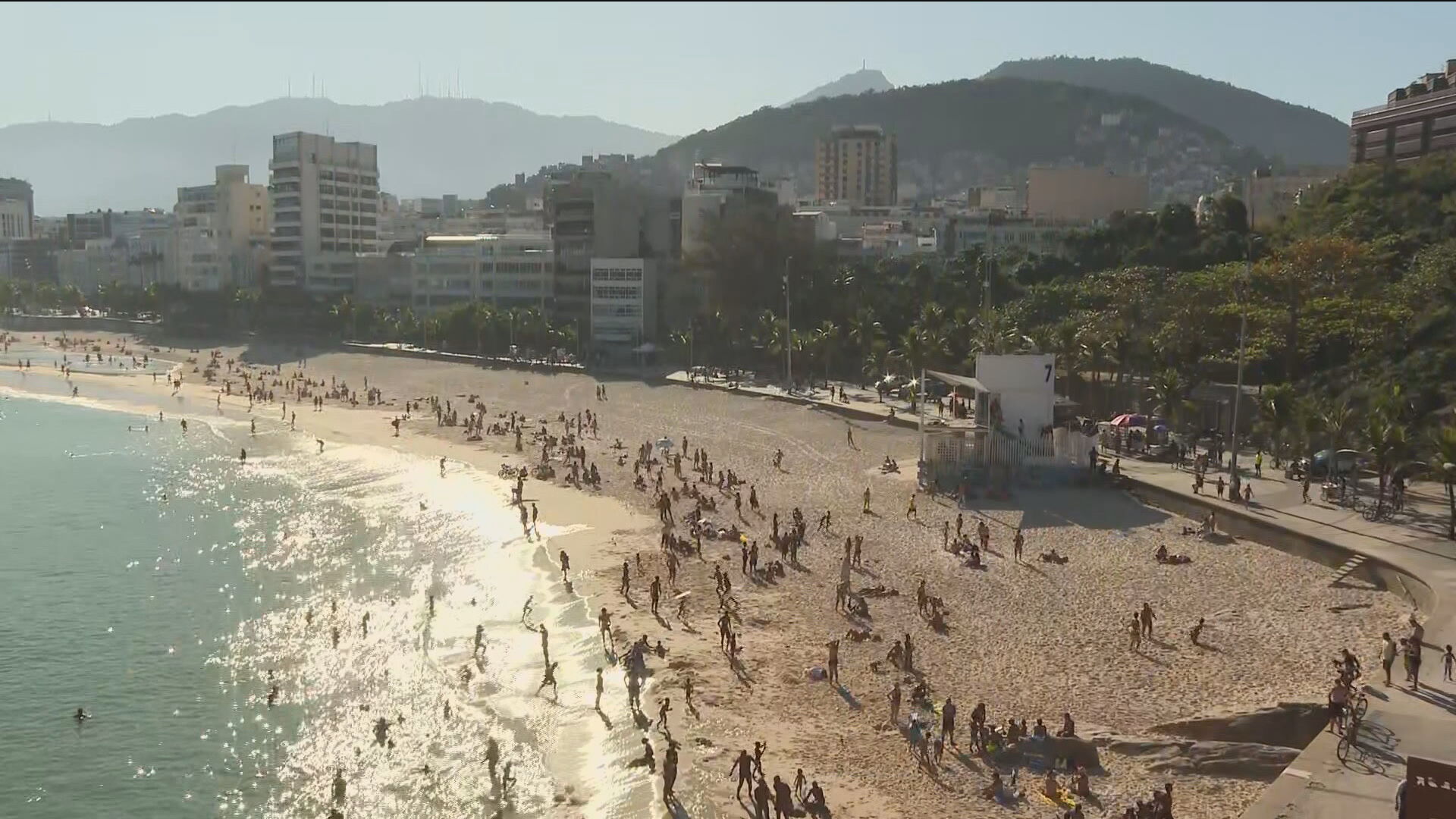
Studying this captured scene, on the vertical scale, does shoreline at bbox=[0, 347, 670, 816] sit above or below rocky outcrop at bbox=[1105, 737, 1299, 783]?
below

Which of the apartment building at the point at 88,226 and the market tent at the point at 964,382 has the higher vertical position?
the apartment building at the point at 88,226

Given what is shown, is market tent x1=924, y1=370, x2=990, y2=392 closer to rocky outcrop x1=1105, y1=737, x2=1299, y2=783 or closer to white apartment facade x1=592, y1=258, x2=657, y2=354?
rocky outcrop x1=1105, y1=737, x2=1299, y2=783

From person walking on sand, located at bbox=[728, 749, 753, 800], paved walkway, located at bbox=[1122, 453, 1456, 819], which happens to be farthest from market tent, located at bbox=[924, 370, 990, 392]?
person walking on sand, located at bbox=[728, 749, 753, 800]

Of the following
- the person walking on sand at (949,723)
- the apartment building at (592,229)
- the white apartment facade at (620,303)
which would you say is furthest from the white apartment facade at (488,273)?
the person walking on sand at (949,723)

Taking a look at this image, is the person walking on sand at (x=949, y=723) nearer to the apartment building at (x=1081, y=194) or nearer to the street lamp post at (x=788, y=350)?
the street lamp post at (x=788, y=350)

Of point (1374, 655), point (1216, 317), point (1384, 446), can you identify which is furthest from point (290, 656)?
point (1216, 317)

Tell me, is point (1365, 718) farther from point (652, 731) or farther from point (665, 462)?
point (665, 462)

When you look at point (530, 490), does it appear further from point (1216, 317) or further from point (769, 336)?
point (769, 336)
